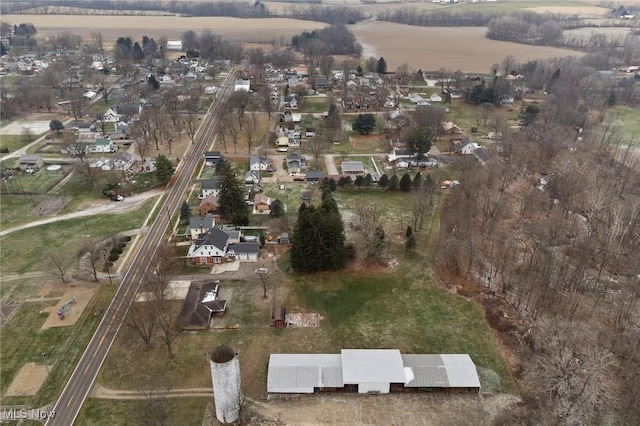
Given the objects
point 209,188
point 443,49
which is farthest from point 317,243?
point 443,49

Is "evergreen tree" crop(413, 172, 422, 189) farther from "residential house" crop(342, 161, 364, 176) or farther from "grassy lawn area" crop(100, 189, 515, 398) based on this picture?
"grassy lawn area" crop(100, 189, 515, 398)

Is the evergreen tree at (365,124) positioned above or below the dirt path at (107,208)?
above

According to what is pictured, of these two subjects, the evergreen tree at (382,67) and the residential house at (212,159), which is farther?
the evergreen tree at (382,67)

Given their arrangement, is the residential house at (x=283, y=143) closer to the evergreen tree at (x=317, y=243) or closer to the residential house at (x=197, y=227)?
the residential house at (x=197, y=227)

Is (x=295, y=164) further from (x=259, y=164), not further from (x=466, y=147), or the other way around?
(x=466, y=147)

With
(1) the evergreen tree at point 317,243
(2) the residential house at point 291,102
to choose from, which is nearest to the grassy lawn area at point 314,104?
(2) the residential house at point 291,102

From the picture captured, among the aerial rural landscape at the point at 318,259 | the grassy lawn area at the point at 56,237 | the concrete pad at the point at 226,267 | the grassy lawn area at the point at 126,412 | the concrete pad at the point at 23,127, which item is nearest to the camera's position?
the grassy lawn area at the point at 126,412
